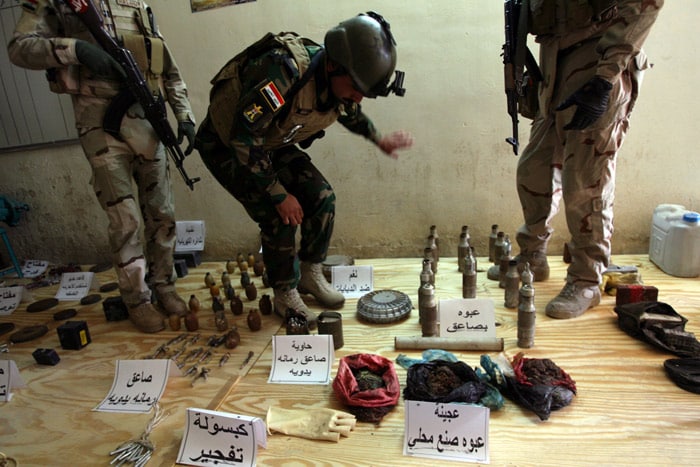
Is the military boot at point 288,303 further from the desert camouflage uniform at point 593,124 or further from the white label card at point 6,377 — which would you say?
the desert camouflage uniform at point 593,124

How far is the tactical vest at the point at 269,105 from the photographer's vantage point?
5.50 feet

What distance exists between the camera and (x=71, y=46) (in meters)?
1.88

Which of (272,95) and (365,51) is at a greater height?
(365,51)

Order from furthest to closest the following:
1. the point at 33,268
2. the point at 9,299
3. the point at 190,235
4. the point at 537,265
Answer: the point at 33,268 < the point at 190,235 < the point at 9,299 < the point at 537,265

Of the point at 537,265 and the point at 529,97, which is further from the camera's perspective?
the point at 537,265

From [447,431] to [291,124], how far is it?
4.51 ft

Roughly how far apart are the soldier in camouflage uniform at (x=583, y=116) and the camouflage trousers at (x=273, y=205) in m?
1.11

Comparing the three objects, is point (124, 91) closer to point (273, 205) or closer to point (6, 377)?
point (273, 205)

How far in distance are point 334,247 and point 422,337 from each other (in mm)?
1573

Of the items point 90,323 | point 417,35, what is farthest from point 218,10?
point 90,323

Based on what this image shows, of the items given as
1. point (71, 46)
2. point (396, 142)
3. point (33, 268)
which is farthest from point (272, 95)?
point (33, 268)

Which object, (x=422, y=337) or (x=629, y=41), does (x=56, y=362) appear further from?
(x=629, y=41)

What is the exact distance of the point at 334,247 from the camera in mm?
3357

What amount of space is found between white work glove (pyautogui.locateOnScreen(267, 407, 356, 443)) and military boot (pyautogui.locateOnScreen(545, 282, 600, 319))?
1.16 m
